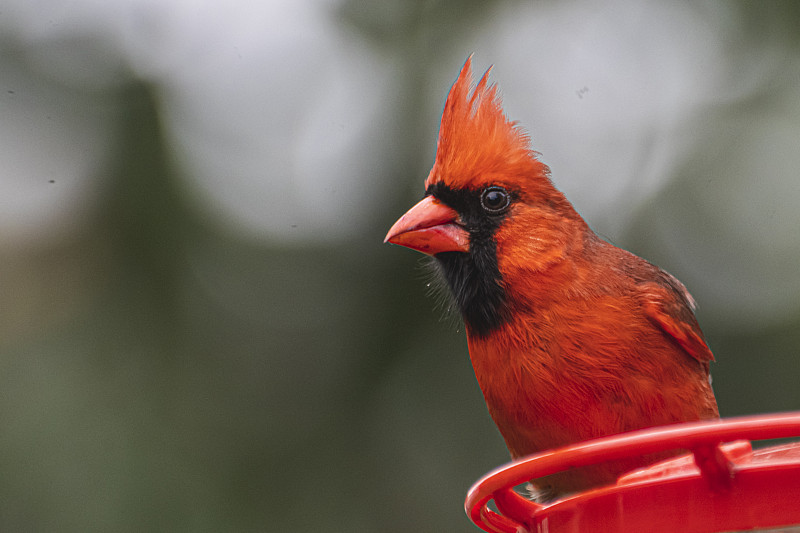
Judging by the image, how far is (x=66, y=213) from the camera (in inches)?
178

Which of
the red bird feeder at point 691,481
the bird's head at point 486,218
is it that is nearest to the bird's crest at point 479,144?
the bird's head at point 486,218

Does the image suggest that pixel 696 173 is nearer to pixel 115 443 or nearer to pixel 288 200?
pixel 288 200

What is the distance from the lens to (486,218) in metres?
2.32

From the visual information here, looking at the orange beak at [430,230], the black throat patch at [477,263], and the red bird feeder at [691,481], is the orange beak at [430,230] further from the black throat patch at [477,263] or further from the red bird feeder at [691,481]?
the red bird feeder at [691,481]

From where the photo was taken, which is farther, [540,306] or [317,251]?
[317,251]

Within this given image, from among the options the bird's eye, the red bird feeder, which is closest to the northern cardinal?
the bird's eye

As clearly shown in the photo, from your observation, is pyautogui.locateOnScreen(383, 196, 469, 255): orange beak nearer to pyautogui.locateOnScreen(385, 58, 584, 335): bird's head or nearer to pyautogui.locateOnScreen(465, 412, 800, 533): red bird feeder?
pyautogui.locateOnScreen(385, 58, 584, 335): bird's head

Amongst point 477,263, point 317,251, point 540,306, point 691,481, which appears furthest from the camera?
point 317,251

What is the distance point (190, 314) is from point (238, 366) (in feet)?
1.11

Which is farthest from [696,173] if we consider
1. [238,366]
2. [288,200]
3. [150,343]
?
[150,343]

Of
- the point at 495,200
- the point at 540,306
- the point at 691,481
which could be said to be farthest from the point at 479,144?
the point at 691,481

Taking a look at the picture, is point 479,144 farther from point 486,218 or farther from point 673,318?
point 673,318

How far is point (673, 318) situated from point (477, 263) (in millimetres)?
502

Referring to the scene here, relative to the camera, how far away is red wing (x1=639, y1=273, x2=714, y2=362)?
7.49ft
